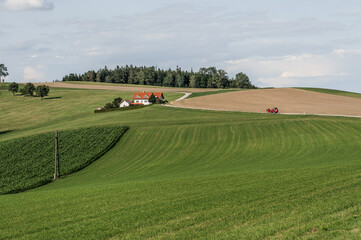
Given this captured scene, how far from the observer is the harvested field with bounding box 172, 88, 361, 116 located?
85.4 m

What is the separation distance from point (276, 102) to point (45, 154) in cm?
6618

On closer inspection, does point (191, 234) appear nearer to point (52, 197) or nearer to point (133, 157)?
point (52, 197)

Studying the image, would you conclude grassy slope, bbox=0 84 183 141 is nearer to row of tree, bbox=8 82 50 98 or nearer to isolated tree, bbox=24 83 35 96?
row of tree, bbox=8 82 50 98

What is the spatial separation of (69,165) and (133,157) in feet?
23.9

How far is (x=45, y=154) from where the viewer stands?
155 ft

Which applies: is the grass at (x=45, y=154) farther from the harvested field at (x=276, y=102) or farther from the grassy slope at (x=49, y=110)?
the harvested field at (x=276, y=102)

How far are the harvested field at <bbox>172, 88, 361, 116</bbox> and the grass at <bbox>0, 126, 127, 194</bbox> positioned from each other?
38573 mm

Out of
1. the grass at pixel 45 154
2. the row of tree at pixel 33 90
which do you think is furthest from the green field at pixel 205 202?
the row of tree at pixel 33 90

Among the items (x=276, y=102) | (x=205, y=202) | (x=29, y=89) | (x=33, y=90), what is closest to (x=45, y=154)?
(x=205, y=202)

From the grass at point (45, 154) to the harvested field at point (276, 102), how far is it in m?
38.6

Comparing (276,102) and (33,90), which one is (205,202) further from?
(33,90)

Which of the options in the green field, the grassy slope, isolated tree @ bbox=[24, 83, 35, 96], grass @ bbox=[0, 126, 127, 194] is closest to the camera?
the green field

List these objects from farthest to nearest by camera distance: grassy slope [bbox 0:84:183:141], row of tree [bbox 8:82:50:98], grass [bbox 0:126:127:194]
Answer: row of tree [bbox 8:82:50:98], grassy slope [bbox 0:84:183:141], grass [bbox 0:126:127:194]

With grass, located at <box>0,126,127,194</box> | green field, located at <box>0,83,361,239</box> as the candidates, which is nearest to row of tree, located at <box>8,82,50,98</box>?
grass, located at <box>0,126,127,194</box>
